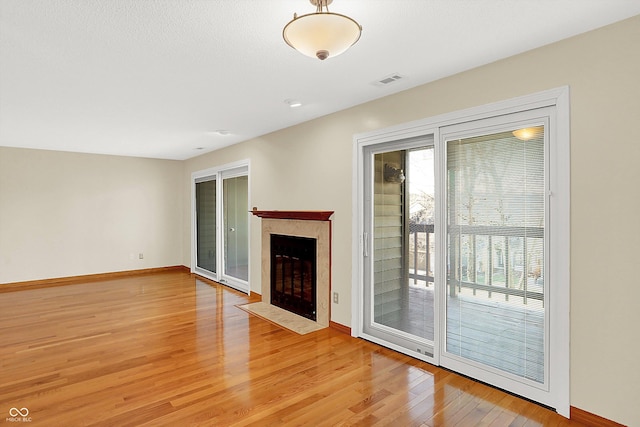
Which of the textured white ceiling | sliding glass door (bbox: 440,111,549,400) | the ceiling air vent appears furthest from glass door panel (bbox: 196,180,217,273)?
sliding glass door (bbox: 440,111,549,400)

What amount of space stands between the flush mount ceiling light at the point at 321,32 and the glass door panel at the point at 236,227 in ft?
13.6

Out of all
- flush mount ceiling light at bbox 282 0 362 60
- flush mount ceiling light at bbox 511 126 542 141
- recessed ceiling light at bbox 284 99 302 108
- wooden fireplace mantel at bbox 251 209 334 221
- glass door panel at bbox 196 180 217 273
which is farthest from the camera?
glass door panel at bbox 196 180 217 273

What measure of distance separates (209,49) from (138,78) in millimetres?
925

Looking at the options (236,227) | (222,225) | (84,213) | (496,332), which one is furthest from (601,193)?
(84,213)

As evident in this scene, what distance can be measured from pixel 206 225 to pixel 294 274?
326 cm

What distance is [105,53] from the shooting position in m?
2.49

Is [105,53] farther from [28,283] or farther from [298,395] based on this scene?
[28,283]

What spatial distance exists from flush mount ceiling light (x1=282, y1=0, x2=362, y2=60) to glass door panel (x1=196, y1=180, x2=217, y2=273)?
17.7 feet

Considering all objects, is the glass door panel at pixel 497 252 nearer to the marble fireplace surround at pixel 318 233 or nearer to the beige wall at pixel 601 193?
the beige wall at pixel 601 193

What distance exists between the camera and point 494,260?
2.74 metres

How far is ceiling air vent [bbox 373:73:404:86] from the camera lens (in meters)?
2.96

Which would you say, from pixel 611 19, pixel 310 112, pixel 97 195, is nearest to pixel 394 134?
pixel 310 112

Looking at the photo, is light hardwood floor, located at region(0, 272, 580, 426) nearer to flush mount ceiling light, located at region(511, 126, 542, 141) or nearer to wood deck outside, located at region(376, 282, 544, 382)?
wood deck outside, located at region(376, 282, 544, 382)

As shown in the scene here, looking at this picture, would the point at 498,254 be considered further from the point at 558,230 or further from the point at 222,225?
the point at 222,225
